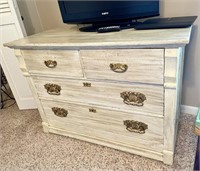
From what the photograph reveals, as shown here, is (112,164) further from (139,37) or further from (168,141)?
(139,37)

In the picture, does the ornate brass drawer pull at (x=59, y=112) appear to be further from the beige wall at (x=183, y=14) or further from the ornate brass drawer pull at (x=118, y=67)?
the beige wall at (x=183, y=14)

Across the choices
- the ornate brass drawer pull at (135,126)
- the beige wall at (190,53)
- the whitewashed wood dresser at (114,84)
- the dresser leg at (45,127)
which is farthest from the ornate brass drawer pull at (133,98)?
the dresser leg at (45,127)

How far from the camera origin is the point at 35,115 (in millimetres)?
1855

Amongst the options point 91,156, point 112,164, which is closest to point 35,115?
point 91,156

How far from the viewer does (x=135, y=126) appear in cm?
115

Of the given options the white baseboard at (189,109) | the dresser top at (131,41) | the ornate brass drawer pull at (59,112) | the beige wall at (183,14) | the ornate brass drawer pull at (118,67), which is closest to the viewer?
the dresser top at (131,41)

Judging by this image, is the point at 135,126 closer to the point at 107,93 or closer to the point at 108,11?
the point at 107,93

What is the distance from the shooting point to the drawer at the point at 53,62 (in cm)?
111

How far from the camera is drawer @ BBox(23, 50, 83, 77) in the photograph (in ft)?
3.65

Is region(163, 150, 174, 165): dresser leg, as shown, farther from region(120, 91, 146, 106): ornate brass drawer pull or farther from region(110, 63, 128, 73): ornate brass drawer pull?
region(110, 63, 128, 73): ornate brass drawer pull

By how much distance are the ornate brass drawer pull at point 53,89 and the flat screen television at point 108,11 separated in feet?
1.44

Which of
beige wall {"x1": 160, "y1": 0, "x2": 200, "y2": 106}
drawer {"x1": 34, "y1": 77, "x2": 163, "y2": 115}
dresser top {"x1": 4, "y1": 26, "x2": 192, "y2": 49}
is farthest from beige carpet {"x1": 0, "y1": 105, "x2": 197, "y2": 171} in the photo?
dresser top {"x1": 4, "y1": 26, "x2": 192, "y2": 49}

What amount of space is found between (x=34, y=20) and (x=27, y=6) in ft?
0.44

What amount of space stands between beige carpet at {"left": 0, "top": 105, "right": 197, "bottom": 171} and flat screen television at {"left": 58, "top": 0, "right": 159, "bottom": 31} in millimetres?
849
